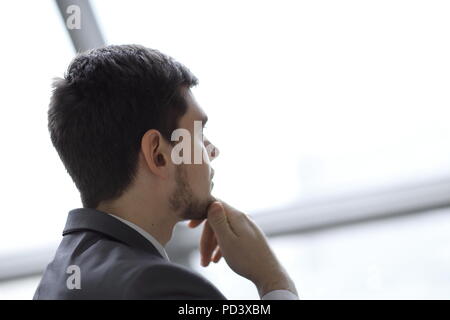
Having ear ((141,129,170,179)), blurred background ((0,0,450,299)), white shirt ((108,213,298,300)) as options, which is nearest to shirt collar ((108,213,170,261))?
white shirt ((108,213,298,300))

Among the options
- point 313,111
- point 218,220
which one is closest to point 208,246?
point 218,220

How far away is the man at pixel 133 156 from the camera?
50.7 inches

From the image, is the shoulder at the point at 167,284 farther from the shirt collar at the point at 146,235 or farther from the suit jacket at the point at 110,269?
the shirt collar at the point at 146,235

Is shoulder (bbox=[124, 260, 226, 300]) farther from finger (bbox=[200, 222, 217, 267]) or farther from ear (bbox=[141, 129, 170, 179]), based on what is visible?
finger (bbox=[200, 222, 217, 267])

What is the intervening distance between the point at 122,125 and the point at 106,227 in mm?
210

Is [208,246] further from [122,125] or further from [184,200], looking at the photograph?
[122,125]

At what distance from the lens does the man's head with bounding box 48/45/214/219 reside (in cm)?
132

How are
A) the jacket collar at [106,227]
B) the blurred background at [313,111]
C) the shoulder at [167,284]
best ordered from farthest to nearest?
the blurred background at [313,111]
the jacket collar at [106,227]
the shoulder at [167,284]

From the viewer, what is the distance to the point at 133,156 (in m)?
1.33

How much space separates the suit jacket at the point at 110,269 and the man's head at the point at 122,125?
11 centimetres

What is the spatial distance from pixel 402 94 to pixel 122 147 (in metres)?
1.42

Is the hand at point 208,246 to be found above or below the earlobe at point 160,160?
below

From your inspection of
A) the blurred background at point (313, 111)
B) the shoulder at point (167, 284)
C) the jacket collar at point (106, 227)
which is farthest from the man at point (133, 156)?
the blurred background at point (313, 111)
